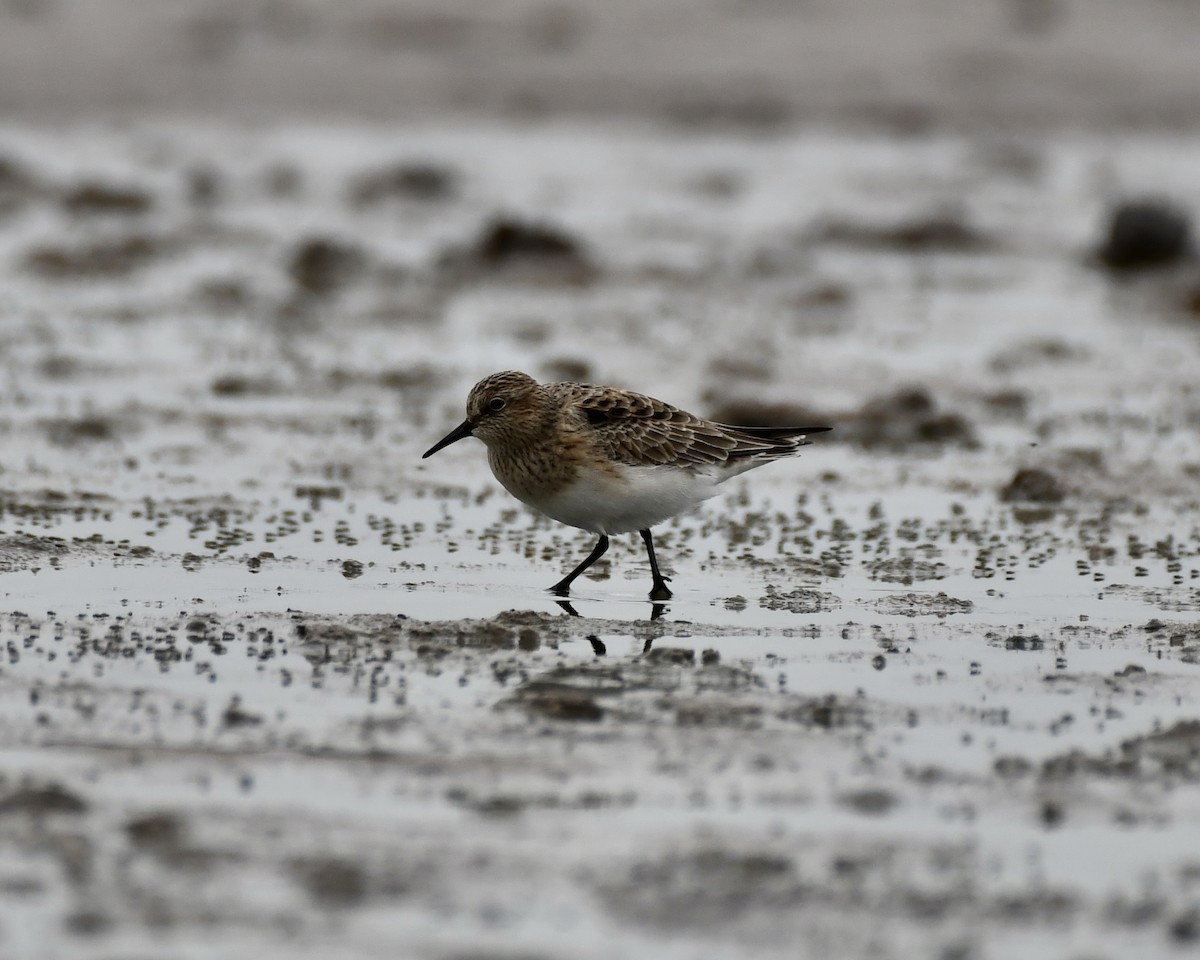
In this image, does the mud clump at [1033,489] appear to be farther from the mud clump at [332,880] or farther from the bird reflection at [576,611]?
the mud clump at [332,880]

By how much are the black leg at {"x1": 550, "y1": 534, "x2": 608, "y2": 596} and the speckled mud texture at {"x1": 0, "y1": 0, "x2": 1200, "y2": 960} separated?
0.12 meters

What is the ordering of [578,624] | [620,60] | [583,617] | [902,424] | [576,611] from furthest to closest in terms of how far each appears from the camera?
1. [620,60]
2. [902,424]
3. [576,611]
4. [583,617]
5. [578,624]

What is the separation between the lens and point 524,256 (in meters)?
19.0

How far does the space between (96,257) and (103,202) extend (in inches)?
134

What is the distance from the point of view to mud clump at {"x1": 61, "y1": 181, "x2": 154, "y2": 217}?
21.6 metres

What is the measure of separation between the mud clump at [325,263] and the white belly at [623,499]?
9716mm

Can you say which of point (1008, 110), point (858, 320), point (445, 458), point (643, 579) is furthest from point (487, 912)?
→ point (1008, 110)

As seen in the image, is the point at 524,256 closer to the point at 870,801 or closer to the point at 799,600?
the point at 799,600

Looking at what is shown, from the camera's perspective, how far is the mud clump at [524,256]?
61.3 ft

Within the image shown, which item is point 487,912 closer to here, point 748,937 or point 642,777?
point 748,937

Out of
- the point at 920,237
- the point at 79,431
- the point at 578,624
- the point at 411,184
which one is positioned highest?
the point at 411,184

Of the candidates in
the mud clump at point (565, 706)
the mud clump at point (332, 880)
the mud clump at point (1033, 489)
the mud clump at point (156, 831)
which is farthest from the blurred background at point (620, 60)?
the mud clump at point (332, 880)

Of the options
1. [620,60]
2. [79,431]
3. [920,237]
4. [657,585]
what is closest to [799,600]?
A: [657,585]

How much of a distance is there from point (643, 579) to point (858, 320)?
8706 mm
